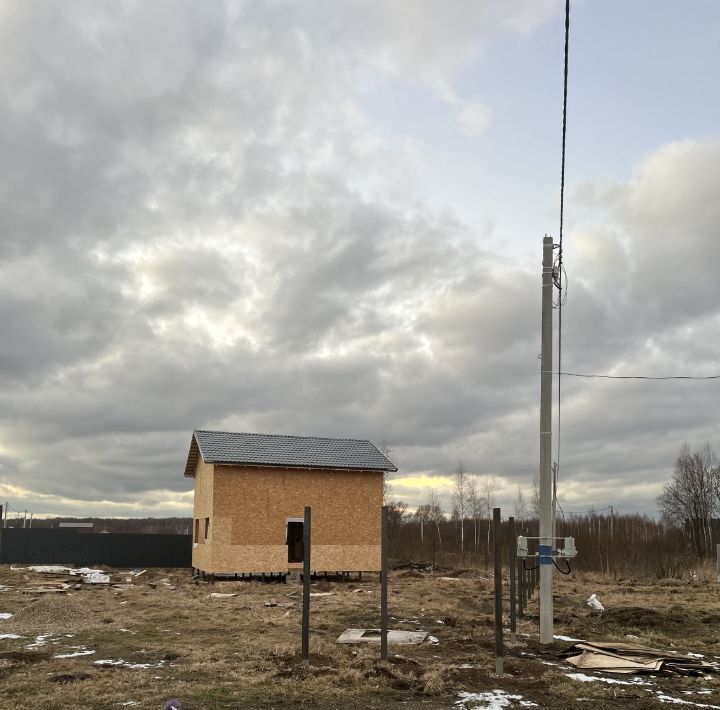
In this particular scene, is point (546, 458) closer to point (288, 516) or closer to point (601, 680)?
point (601, 680)

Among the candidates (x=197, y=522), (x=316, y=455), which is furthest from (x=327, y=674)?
(x=197, y=522)

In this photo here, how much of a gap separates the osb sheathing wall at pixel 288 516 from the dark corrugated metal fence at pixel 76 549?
9945mm

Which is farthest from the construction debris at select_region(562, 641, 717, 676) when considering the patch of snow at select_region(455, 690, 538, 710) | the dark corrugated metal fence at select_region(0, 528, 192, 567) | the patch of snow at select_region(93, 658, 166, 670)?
the dark corrugated metal fence at select_region(0, 528, 192, 567)

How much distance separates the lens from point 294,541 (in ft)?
99.9

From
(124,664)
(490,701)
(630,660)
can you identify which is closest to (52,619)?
(124,664)

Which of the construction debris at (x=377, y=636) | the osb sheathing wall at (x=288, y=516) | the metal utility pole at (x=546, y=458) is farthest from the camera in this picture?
the osb sheathing wall at (x=288, y=516)

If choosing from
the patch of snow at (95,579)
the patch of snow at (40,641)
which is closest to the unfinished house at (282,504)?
the patch of snow at (95,579)

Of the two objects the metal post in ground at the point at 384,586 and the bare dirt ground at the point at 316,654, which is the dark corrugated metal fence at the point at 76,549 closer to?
the bare dirt ground at the point at 316,654

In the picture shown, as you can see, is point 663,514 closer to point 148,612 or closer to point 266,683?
point 148,612

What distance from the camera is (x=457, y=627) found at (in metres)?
15.9

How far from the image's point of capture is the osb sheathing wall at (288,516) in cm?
2886

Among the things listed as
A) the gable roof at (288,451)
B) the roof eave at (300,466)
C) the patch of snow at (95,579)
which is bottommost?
the patch of snow at (95,579)

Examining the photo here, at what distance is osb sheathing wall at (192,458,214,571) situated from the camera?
29.3 m

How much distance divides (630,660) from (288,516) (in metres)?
19.5
